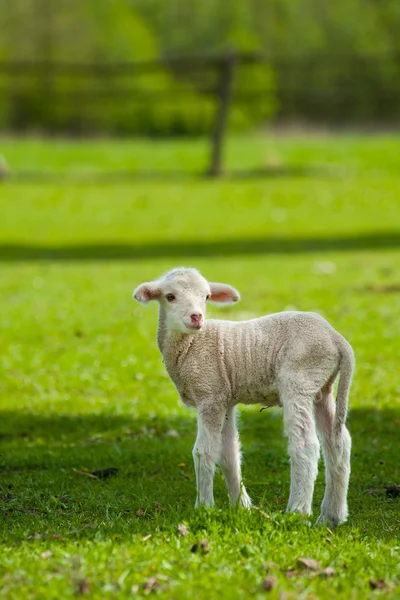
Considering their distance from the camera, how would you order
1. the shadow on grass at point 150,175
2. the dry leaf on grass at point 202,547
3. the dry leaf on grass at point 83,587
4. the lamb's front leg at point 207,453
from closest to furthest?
the dry leaf on grass at point 83,587 → the dry leaf on grass at point 202,547 → the lamb's front leg at point 207,453 → the shadow on grass at point 150,175

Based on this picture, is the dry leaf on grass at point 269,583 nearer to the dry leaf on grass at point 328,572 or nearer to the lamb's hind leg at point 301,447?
the dry leaf on grass at point 328,572

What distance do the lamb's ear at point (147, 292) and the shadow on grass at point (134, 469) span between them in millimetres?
1005

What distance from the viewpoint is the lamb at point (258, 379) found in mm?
5340

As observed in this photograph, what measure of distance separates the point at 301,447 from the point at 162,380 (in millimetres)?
4284

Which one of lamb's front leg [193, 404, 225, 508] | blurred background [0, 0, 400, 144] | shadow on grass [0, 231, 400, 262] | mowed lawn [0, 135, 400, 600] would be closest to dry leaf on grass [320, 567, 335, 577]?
mowed lawn [0, 135, 400, 600]

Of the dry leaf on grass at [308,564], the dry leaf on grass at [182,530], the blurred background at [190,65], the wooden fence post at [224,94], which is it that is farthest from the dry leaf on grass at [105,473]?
the blurred background at [190,65]

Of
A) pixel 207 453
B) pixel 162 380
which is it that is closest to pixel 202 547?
pixel 207 453

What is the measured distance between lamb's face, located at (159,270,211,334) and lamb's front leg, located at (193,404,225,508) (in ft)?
1.57

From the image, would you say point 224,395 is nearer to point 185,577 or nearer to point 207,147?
point 185,577

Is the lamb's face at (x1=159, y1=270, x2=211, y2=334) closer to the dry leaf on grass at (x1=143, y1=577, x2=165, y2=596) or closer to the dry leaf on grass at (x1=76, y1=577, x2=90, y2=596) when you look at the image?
the dry leaf on grass at (x1=143, y1=577, x2=165, y2=596)

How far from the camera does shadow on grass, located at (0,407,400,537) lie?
5461 mm

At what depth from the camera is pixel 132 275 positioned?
51.1 ft

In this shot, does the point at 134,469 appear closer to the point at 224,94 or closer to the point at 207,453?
the point at 207,453

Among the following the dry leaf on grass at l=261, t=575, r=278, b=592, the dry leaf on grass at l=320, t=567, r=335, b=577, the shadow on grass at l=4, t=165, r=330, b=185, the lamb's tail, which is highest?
the lamb's tail
